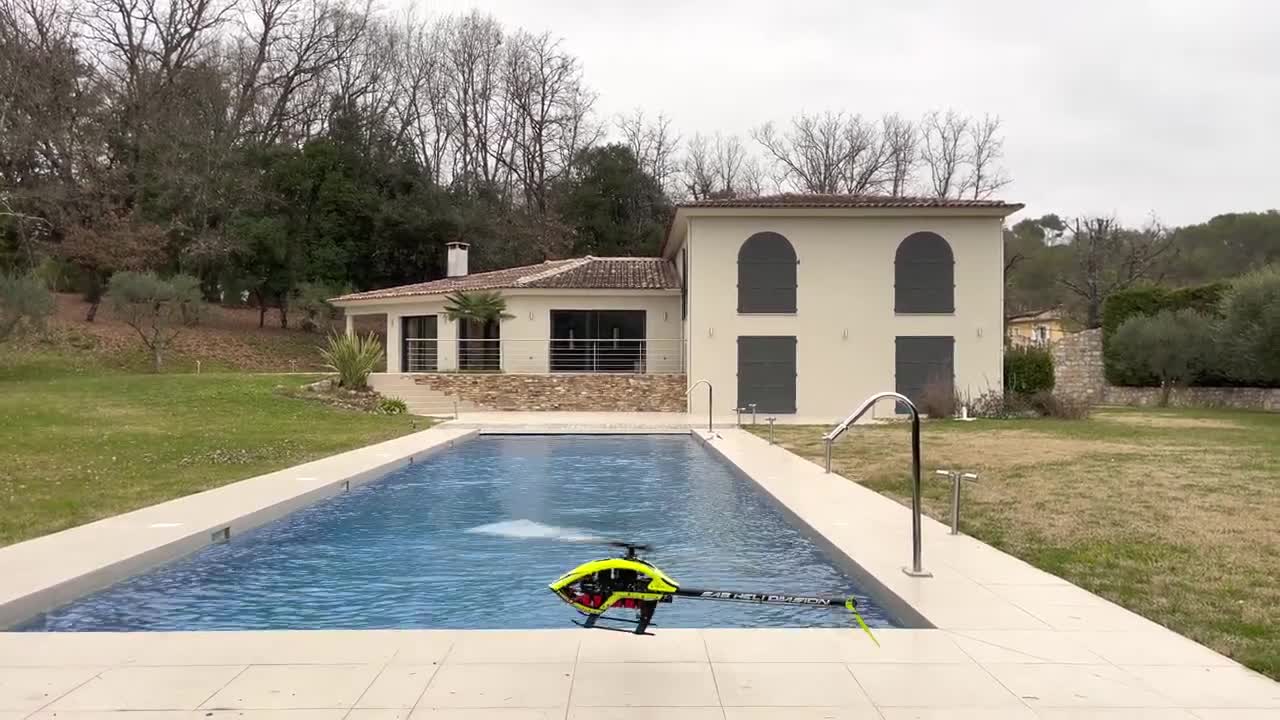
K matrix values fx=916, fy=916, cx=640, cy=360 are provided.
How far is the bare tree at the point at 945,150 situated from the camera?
4484 cm

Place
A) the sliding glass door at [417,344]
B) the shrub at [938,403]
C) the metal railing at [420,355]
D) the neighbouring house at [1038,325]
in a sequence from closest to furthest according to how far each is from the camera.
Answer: the shrub at [938,403], the metal railing at [420,355], the sliding glass door at [417,344], the neighbouring house at [1038,325]

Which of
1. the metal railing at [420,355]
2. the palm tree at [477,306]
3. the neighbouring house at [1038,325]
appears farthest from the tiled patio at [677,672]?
the neighbouring house at [1038,325]

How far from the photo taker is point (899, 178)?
150ft

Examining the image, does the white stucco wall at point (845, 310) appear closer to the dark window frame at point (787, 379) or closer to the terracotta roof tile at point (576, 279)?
the dark window frame at point (787, 379)

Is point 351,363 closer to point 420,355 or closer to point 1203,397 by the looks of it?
point 420,355

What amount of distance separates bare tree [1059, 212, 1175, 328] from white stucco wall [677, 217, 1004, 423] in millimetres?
22445

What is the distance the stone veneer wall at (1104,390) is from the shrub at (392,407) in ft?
55.9

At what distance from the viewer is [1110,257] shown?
146 ft

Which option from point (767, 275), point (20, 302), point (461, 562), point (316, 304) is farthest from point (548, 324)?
point (461, 562)

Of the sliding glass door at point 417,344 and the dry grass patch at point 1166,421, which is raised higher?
the sliding glass door at point 417,344

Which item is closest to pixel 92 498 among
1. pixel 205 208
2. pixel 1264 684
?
pixel 1264 684

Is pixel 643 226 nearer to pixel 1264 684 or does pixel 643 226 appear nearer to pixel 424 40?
pixel 424 40

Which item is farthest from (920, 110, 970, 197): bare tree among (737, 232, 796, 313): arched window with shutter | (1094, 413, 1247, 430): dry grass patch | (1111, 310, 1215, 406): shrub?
(737, 232, 796, 313): arched window with shutter

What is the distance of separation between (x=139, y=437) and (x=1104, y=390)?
98.2ft
